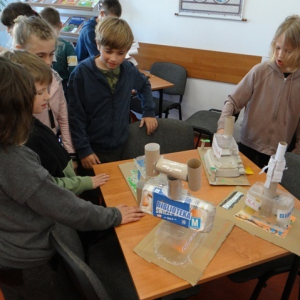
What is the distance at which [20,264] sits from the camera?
0.92 meters

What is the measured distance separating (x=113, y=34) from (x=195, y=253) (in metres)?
1.11

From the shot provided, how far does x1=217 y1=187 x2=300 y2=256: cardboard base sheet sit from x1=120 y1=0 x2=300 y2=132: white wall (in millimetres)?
2169

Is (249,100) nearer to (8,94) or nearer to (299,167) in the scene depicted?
(299,167)

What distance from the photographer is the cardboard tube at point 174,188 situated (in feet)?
2.33

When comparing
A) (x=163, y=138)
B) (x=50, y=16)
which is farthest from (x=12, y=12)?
(x=163, y=138)

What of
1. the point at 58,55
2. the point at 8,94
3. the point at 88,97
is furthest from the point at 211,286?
the point at 58,55

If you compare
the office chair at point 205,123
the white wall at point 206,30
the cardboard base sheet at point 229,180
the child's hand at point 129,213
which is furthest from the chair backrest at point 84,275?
the white wall at point 206,30

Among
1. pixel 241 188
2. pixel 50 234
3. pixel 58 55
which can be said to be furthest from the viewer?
pixel 58 55

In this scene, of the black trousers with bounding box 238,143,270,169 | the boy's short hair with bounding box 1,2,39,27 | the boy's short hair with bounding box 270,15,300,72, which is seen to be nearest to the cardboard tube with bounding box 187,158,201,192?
the boy's short hair with bounding box 270,15,300,72

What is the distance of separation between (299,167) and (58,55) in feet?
6.71

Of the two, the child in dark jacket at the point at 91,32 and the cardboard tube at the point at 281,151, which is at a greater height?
the child in dark jacket at the point at 91,32

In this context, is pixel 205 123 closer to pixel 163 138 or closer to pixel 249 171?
pixel 163 138

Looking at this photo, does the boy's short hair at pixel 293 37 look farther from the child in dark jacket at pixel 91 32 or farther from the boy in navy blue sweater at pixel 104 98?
the child in dark jacket at pixel 91 32

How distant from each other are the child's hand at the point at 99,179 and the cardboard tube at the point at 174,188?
1.92 feet
